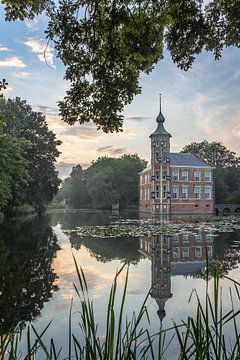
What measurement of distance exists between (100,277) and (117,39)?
549cm

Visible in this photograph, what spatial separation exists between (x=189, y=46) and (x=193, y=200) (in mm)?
53256

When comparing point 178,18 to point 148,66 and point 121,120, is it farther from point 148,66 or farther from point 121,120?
point 121,120

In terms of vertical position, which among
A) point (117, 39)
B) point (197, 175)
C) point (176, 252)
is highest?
point (197, 175)

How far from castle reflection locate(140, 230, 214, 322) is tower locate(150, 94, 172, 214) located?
134ft

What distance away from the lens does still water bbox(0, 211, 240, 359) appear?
5.46 metres

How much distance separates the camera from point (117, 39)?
6.45 meters

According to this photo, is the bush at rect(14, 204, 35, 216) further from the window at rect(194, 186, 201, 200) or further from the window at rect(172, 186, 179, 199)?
the window at rect(194, 186, 201, 200)

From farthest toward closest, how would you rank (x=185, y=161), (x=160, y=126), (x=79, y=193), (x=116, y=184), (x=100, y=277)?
(x=79, y=193) < (x=116, y=184) < (x=185, y=161) < (x=160, y=126) < (x=100, y=277)

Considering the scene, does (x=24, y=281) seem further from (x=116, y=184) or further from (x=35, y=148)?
(x=116, y=184)

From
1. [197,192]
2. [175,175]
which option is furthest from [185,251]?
[197,192]

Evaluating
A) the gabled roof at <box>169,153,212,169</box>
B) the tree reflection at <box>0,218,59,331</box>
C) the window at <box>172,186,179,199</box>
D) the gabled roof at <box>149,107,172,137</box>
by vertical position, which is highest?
the gabled roof at <box>149,107,172,137</box>

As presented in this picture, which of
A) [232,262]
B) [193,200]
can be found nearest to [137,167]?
[193,200]

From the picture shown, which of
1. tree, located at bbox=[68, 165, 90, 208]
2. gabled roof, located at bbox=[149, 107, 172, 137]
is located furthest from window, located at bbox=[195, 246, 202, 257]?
tree, located at bbox=[68, 165, 90, 208]

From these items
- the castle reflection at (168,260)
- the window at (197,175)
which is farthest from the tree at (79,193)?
the castle reflection at (168,260)
